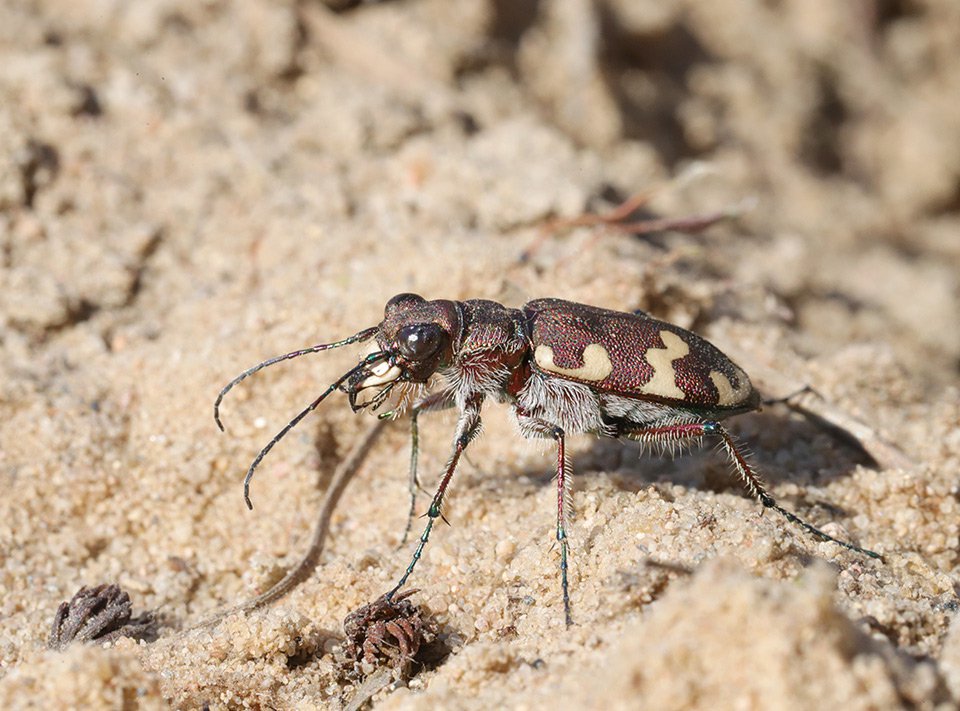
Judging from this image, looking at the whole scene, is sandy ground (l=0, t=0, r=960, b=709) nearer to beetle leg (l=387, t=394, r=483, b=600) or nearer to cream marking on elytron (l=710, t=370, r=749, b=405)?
beetle leg (l=387, t=394, r=483, b=600)

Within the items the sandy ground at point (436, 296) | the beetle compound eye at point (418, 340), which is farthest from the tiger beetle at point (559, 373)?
the sandy ground at point (436, 296)

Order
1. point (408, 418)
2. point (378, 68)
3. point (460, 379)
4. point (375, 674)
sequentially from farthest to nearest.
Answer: point (378, 68)
point (408, 418)
point (460, 379)
point (375, 674)

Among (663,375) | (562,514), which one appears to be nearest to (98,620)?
(562,514)

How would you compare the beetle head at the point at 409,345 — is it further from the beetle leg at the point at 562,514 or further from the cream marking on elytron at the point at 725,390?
the cream marking on elytron at the point at 725,390

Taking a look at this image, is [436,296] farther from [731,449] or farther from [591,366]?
[731,449]

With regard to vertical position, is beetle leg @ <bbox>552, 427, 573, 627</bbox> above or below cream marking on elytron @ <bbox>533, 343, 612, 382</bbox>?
below

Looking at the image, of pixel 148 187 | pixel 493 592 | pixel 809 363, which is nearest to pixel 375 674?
pixel 493 592

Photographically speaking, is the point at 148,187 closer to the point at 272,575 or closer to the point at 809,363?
the point at 272,575

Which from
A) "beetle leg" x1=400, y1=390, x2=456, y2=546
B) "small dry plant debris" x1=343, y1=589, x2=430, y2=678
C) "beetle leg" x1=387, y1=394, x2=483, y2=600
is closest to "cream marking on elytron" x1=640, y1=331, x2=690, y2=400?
"beetle leg" x1=387, y1=394, x2=483, y2=600
